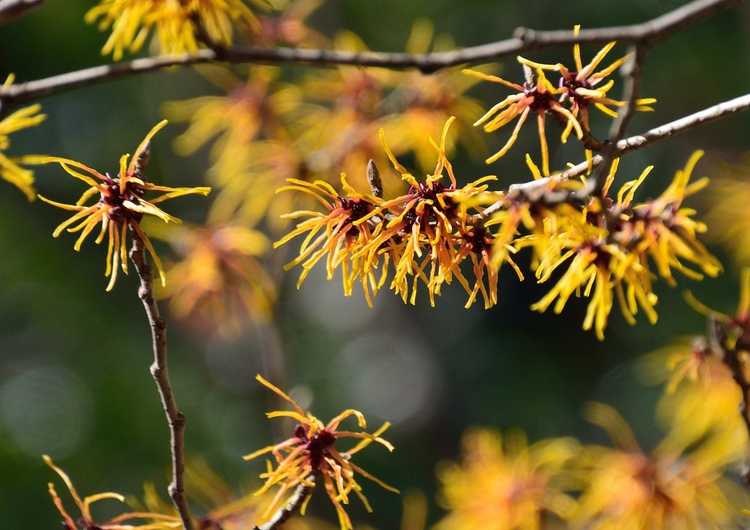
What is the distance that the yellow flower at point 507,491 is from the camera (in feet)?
4.64

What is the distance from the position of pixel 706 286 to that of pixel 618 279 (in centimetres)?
449

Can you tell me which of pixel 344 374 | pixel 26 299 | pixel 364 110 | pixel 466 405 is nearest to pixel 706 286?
pixel 466 405

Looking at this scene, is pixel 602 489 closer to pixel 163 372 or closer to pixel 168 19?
pixel 163 372

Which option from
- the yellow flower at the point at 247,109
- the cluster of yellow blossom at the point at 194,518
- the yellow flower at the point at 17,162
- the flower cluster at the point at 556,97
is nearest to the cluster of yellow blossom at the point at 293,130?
the yellow flower at the point at 247,109

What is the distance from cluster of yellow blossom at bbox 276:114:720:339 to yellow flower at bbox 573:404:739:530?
46 cm

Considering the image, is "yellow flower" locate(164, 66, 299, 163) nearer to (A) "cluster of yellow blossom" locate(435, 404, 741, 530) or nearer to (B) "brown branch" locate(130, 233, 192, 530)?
(A) "cluster of yellow blossom" locate(435, 404, 741, 530)

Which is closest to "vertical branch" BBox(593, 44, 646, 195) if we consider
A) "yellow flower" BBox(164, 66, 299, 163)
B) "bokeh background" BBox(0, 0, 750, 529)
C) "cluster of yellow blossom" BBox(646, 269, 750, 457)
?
"cluster of yellow blossom" BBox(646, 269, 750, 457)

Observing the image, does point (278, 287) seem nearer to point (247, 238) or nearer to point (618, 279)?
point (247, 238)

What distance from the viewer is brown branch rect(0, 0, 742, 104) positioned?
734 mm

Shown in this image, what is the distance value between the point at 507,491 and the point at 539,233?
2.50 ft

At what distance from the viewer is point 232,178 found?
1.70 metres

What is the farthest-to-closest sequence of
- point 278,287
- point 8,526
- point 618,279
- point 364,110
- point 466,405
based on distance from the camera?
point 466,405
point 8,526
point 364,110
point 278,287
point 618,279

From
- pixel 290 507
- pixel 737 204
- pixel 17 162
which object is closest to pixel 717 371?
pixel 737 204

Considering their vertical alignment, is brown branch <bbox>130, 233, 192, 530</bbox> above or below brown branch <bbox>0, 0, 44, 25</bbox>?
below
